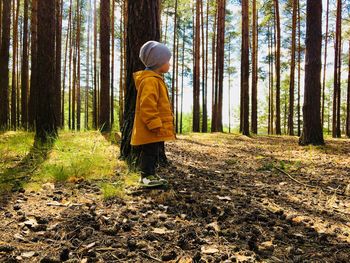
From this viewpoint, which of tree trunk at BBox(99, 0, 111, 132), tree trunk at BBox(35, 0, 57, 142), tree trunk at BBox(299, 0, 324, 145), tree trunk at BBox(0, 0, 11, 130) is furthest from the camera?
tree trunk at BBox(0, 0, 11, 130)

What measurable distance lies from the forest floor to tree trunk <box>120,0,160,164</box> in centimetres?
78

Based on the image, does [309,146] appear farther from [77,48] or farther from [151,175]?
[77,48]

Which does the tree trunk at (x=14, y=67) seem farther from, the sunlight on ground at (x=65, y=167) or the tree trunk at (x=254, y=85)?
the tree trunk at (x=254, y=85)

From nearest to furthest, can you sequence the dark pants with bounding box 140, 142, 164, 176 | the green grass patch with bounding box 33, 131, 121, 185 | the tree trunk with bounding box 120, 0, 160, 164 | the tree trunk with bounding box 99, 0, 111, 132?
the dark pants with bounding box 140, 142, 164, 176 < the green grass patch with bounding box 33, 131, 121, 185 < the tree trunk with bounding box 120, 0, 160, 164 < the tree trunk with bounding box 99, 0, 111, 132

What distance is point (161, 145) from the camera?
16.6ft

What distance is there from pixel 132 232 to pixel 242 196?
1.59 m

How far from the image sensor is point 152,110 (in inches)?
129

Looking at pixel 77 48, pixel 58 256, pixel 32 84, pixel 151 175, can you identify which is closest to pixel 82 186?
pixel 151 175

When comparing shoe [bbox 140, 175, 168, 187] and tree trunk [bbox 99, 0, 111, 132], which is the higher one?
tree trunk [bbox 99, 0, 111, 132]

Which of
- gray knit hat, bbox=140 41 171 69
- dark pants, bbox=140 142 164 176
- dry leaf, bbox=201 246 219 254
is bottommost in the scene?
dry leaf, bbox=201 246 219 254

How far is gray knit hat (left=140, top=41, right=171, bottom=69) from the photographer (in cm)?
341

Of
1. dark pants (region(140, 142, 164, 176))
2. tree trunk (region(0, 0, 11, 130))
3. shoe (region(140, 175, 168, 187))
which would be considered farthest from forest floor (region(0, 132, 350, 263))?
tree trunk (region(0, 0, 11, 130))

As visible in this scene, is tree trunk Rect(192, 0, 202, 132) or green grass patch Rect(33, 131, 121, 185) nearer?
green grass patch Rect(33, 131, 121, 185)

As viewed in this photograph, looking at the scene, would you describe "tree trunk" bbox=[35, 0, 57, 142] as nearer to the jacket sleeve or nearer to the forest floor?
the forest floor
